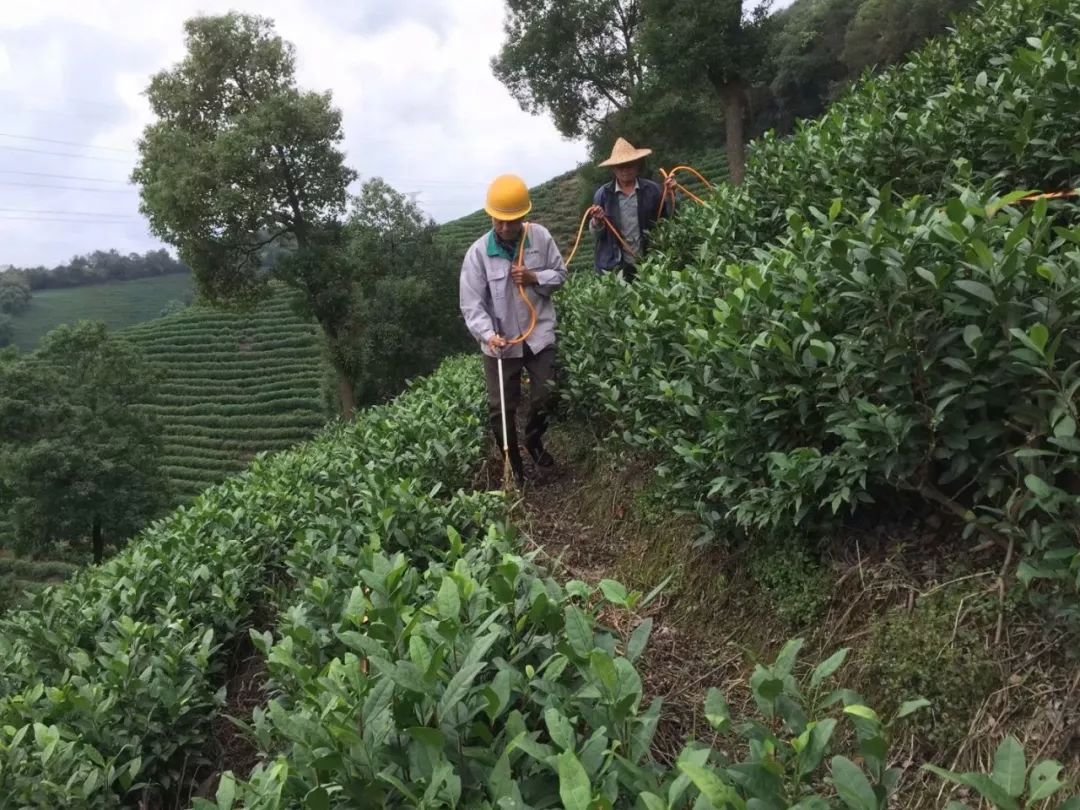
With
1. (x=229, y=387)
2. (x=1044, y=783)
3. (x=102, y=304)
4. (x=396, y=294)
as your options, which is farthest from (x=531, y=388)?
(x=102, y=304)

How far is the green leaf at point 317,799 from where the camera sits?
63.2 inches

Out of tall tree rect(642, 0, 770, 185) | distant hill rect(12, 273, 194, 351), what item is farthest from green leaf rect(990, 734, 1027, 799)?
distant hill rect(12, 273, 194, 351)

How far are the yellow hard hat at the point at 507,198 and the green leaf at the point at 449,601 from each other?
2905 millimetres

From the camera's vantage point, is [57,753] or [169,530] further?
[169,530]

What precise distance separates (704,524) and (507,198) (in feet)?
7.56

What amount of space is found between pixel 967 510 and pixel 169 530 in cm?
475

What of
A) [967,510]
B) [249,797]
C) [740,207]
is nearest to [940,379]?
[967,510]

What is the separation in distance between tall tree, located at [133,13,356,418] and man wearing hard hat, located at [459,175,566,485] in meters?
17.4

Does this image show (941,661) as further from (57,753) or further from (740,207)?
(740,207)

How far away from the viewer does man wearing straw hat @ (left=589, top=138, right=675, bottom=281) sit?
5.88 meters

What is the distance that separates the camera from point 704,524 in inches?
123

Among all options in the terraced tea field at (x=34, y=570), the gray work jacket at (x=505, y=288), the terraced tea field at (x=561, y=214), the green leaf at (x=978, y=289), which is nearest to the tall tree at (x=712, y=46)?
the terraced tea field at (x=561, y=214)

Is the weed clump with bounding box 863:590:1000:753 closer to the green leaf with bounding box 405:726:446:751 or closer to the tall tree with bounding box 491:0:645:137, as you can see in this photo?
the green leaf with bounding box 405:726:446:751

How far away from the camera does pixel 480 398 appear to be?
548 cm
